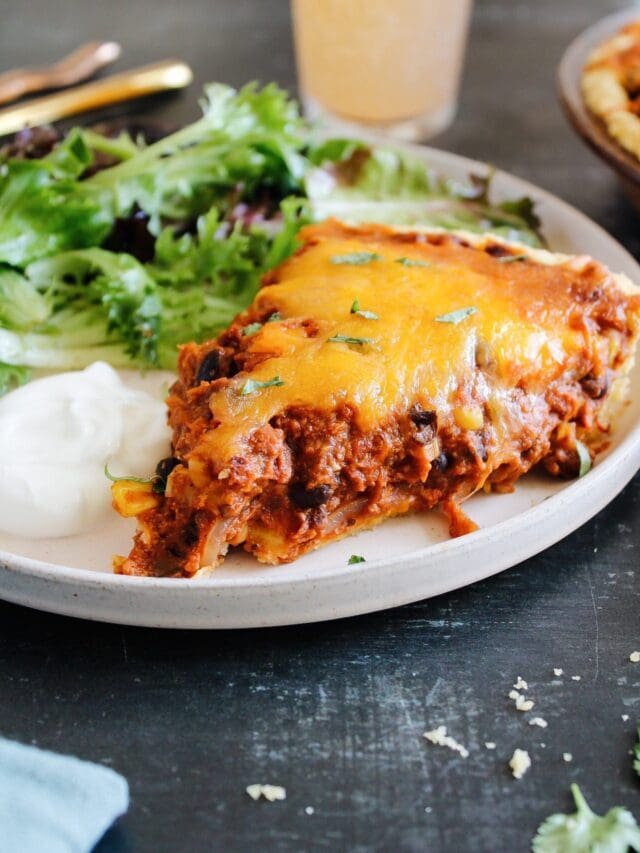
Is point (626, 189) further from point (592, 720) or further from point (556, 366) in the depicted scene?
point (592, 720)

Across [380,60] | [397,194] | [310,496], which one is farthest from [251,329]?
[380,60]

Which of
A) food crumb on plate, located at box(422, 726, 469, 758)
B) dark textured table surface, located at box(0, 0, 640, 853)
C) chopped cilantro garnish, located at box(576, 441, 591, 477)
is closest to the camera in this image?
dark textured table surface, located at box(0, 0, 640, 853)

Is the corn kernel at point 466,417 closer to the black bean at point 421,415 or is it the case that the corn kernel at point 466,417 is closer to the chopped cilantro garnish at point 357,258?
the black bean at point 421,415

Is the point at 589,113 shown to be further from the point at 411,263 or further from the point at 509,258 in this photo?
the point at 411,263

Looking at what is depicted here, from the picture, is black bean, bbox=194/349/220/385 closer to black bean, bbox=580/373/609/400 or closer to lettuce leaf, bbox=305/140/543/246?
black bean, bbox=580/373/609/400

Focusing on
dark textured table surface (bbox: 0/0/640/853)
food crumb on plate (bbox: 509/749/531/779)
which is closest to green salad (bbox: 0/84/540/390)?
dark textured table surface (bbox: 0/0/640/853)

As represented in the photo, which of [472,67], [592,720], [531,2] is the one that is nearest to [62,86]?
[472,67]
